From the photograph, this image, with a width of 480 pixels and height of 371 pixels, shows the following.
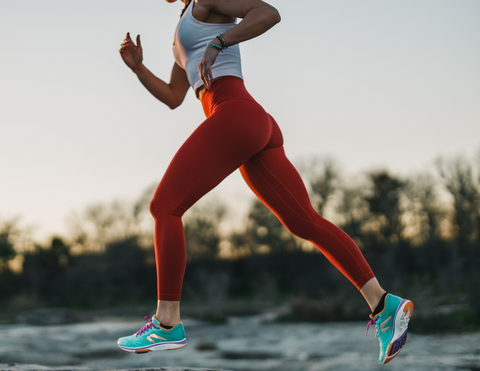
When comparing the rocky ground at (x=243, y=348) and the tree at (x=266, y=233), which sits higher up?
the tree at (x=266, y=233)

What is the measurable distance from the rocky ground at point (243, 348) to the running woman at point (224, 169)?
7010mm

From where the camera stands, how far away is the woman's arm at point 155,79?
2291 millimetres

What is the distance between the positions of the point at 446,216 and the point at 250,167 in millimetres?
26706

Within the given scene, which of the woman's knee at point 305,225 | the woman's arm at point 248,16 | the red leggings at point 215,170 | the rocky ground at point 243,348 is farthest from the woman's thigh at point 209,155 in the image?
the rocky ground at point 243,348

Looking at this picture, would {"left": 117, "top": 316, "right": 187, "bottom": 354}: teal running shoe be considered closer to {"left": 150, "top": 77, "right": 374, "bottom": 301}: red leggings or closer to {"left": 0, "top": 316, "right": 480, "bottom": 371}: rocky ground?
{"left": 150, "top": 77, "right": 374, "bottom": 301}: red leggings

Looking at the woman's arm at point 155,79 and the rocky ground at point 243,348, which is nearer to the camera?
the woman's arm at point 155,79

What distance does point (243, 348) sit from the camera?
15062 millimetres

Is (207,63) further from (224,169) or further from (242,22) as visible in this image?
(224,169)

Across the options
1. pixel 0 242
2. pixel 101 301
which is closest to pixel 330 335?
pixel 101 301

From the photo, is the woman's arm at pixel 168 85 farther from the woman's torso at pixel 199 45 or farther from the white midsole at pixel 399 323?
the white midsole at pixel 399 323

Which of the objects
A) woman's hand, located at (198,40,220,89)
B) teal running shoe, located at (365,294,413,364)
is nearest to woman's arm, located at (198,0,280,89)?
woman's hand, located at (198,40,220,89)

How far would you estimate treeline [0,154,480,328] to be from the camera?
24750 mm

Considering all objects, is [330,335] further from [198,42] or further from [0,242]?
[0,242]

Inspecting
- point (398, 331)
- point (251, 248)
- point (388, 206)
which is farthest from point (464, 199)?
point (398, 331)
